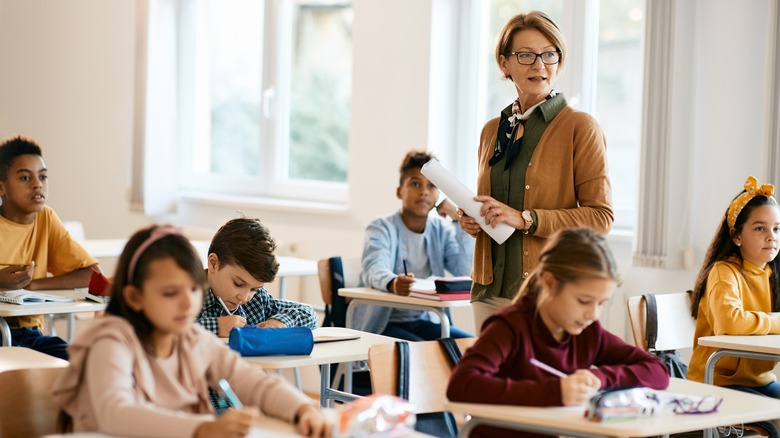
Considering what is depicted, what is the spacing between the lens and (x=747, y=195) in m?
3.41

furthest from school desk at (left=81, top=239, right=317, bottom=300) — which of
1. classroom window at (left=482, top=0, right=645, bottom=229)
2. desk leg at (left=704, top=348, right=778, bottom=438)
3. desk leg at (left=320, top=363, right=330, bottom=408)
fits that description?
desk leg at (left=704, top=348, right=778, bottom=438)

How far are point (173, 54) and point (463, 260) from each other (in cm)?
309

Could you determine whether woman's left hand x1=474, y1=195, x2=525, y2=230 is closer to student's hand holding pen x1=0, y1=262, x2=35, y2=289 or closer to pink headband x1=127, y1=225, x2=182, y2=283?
pink headband x1=127, y1=225, x2=182, y2=283

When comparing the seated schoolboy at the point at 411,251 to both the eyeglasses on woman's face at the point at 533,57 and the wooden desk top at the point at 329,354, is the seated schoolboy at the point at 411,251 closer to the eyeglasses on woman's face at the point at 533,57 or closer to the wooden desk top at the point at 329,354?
the wooden desk top at the point at 329,354

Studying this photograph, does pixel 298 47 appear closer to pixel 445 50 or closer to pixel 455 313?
pixel 445 50

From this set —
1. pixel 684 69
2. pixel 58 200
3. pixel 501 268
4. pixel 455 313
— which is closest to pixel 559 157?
pixel 501 268

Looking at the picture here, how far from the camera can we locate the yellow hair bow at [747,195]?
3.38 metres

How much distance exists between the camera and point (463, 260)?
452 cm

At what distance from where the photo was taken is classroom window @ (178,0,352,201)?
6.04 metres

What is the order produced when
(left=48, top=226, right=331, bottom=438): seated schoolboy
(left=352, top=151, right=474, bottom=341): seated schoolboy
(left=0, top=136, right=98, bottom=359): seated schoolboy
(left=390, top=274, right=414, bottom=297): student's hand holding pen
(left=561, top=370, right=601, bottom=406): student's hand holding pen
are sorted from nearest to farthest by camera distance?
1. (left=48, top=226, right=331, bottom=438): seated schoolboy
2. (left=561, top=370, right=601, bottom=406): student's hand holding pen
3. (left=0, top=136, right=98, bottom=359): seated schoolboy
4. (left=390, top=274, right=414, bottom=297): student's hand holding pen
5. (left=352, top=151, right=474, bottom=341): seated schoolboy

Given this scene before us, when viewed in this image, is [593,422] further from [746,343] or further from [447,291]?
[447,291]

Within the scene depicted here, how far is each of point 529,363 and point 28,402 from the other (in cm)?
108

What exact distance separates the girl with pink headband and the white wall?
1.76 feet

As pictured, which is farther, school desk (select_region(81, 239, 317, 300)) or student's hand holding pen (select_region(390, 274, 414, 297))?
school desk (select_region(81, 239, 317, 300))
